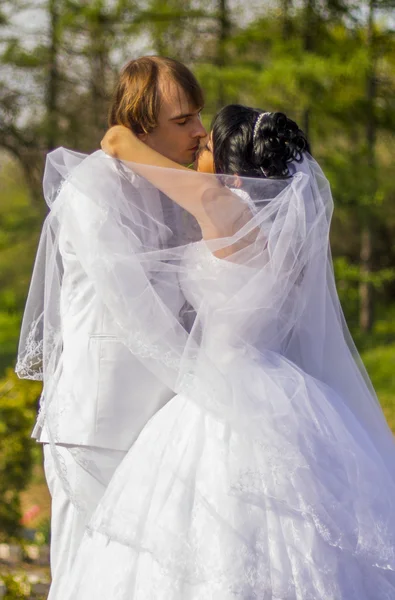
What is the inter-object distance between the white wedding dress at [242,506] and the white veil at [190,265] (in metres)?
0.03

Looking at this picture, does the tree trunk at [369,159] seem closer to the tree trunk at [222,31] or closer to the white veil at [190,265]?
the tree trunk at [222,31]

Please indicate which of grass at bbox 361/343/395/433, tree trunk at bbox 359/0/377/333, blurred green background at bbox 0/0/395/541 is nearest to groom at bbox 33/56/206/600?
grass at bbox 361/343/395/433

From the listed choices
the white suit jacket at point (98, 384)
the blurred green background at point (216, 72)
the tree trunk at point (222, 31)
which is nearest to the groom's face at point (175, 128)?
the white suit jacket at point (98, 384)

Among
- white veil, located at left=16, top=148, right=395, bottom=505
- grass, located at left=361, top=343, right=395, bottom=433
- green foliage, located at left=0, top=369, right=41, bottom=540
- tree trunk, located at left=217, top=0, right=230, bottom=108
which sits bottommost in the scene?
grass, located at left=361, top=343, right=395, bottom=433

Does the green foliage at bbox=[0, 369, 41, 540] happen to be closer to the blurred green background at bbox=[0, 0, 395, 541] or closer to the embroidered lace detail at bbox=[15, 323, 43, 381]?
the embroidered lace detail at bbox=[15, 323, 43, 381]

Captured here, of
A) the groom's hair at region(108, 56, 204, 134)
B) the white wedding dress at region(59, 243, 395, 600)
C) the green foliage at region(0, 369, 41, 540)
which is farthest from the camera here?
the green foliage at region(0, 369, 41, 540)

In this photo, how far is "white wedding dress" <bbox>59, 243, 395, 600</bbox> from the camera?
2410mm

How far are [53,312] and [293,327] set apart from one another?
2.59 feet

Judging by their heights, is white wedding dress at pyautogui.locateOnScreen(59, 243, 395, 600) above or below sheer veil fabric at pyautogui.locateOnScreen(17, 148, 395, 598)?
below

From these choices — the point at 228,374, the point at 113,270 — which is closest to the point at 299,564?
the point at 228,374

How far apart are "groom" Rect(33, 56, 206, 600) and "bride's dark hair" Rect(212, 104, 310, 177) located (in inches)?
4.2

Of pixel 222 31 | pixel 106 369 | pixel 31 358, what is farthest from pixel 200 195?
pixel 222 31

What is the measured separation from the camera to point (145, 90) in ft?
9.19

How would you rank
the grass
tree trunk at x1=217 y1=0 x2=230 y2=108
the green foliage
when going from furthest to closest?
tree trunk at x1=217 y1=0 x2=230 y2=108
the grass
the green foliage
